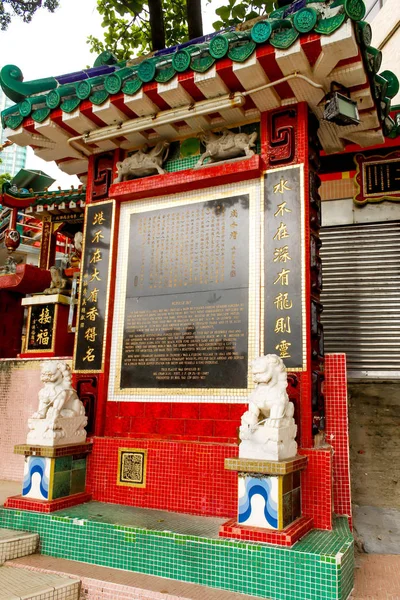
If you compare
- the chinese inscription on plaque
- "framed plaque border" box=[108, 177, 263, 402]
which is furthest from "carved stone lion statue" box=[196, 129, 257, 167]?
the chinese inscription on plaque

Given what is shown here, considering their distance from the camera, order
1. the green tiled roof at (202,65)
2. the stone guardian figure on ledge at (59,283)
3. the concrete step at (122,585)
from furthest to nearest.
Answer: the stone guardian figure on ledge at (59,283) → the green tiled roof at (202,65) → the concrete step at (122,585)

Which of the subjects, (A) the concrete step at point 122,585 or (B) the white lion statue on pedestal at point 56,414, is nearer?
(A) the concrete step at point 122,585

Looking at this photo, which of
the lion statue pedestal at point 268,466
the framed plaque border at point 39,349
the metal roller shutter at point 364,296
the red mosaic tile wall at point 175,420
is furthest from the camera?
the framed plaque border at point 39,349

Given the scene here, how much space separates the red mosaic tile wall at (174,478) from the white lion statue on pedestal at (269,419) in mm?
629

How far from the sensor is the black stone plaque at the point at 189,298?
5148 millimetres

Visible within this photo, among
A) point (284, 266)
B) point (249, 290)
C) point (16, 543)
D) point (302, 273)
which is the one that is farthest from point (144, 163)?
point (16, 543)

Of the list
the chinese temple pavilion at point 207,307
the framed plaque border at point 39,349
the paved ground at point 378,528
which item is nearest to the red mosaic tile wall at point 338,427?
the chinese temple pavilion at point 207,307

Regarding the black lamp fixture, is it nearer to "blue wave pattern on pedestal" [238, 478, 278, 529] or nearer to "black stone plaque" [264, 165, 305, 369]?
"black stone plaque" [264, 165, 305, 369]

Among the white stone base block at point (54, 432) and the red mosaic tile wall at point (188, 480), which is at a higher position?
the white stone base block at point (54, 432)

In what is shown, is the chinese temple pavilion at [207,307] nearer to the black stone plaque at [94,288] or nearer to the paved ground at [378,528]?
the black stone plaque at [94,288]

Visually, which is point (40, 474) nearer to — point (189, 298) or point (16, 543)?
point (16, 543)

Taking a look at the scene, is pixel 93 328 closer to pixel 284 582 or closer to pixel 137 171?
pixel 137 171

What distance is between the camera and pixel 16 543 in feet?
14.3

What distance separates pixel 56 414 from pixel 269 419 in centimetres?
235
